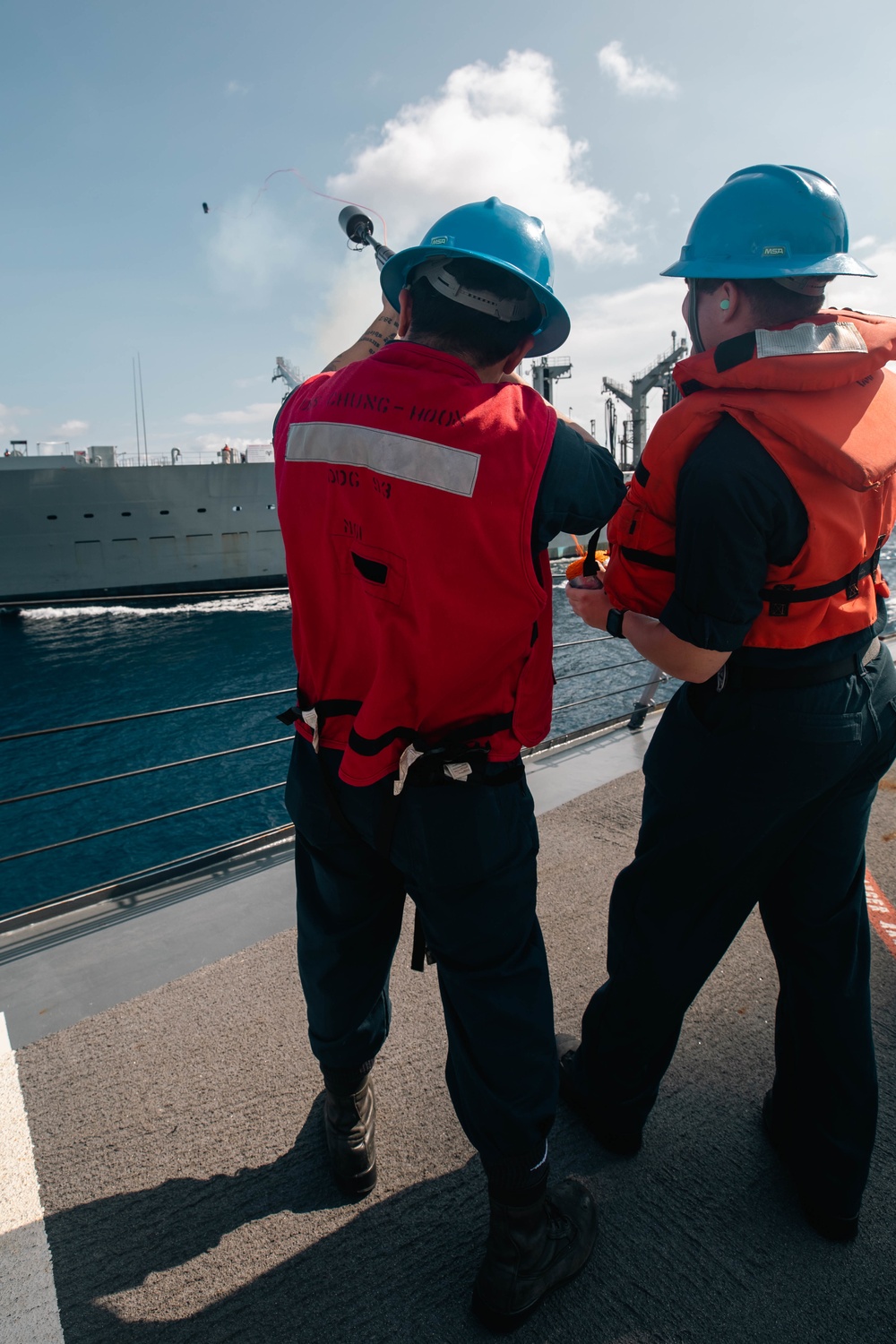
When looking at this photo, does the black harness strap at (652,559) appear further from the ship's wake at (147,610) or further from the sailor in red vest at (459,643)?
the ship's wake at (147,610)

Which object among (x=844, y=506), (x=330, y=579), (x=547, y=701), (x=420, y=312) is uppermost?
(x=420, y=312)

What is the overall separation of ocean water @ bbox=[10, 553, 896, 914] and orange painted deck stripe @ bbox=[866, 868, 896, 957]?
13.4 ft

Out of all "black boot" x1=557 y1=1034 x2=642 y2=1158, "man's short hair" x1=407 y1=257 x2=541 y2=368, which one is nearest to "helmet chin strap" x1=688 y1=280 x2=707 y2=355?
"man's short hair" x1=407 y1=257 x2=541 y2=368

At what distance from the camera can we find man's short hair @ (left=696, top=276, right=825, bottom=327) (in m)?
1.17

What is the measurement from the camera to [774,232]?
1.16m

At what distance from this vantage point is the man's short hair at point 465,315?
1155mm

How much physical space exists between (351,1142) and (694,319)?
1705 mm

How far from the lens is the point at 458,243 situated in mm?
1162

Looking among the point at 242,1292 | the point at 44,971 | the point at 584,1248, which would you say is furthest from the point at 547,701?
the point at 44,971

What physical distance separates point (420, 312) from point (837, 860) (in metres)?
1.21

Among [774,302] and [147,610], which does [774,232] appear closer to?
[774,302]

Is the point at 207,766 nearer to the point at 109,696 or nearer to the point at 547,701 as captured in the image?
the point at 109,696

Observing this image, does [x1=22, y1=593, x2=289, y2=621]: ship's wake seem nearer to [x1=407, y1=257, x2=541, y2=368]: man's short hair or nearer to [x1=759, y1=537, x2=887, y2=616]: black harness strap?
[x1=407, y1=257, x2=541, y2=368]: man's short hair

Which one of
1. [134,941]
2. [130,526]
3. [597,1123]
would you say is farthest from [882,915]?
[130,526]
